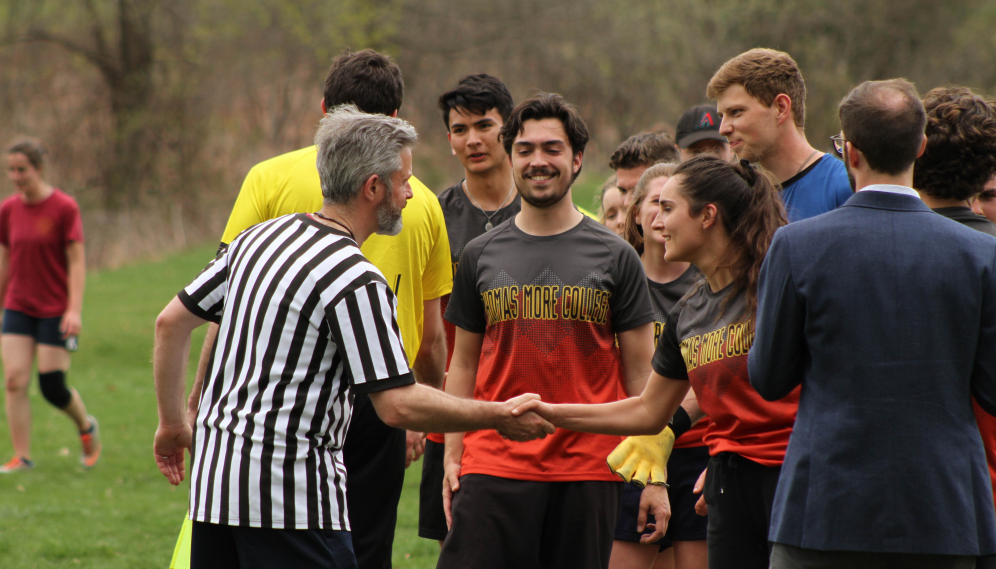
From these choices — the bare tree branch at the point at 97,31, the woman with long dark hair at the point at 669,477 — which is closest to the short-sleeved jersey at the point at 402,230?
the woman with long dark hair at the point at 669,477

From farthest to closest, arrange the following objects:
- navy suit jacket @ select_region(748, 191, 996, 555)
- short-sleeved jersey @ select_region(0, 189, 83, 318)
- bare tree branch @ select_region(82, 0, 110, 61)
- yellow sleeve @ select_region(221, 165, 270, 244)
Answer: bare tree branch @ select_region(82, 0, 110, 61), short-sleeved jersey @ select_region(0, 189, 83, 318), yellow sleeve @ select_region(221, 165, 270, 244), navy suit jacket @ select_region(748, 191, 996, 555)

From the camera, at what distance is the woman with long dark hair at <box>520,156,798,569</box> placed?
2.94 m

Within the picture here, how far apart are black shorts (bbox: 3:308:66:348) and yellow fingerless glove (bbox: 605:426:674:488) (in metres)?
5.63

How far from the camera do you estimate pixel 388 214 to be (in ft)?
9.93

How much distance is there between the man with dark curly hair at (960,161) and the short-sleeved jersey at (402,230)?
78.4 inches

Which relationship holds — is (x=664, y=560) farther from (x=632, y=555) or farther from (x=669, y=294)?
(x=669, y=294)

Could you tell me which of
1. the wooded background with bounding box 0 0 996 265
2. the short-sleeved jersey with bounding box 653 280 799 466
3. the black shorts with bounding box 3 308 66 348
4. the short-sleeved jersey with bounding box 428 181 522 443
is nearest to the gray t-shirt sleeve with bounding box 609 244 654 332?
the short-sleeved jersey with bounding box 653 280 799 466

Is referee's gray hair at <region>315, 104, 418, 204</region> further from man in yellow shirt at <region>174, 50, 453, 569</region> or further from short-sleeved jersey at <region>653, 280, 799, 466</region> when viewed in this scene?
short-sleeved jersey at <region>653, 280, 799, 466</region>

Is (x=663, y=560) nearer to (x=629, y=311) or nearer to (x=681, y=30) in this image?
(x=629, y=311)

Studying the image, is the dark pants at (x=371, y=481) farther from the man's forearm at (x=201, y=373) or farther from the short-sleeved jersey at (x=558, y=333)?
the man's forearm at (x=201, y=373)

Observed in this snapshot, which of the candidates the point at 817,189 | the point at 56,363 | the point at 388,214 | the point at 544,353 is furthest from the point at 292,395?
the point at 56,363

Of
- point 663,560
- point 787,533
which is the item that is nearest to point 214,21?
point 663,560

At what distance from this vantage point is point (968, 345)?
7.34 feet

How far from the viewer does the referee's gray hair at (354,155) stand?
2906 mm
